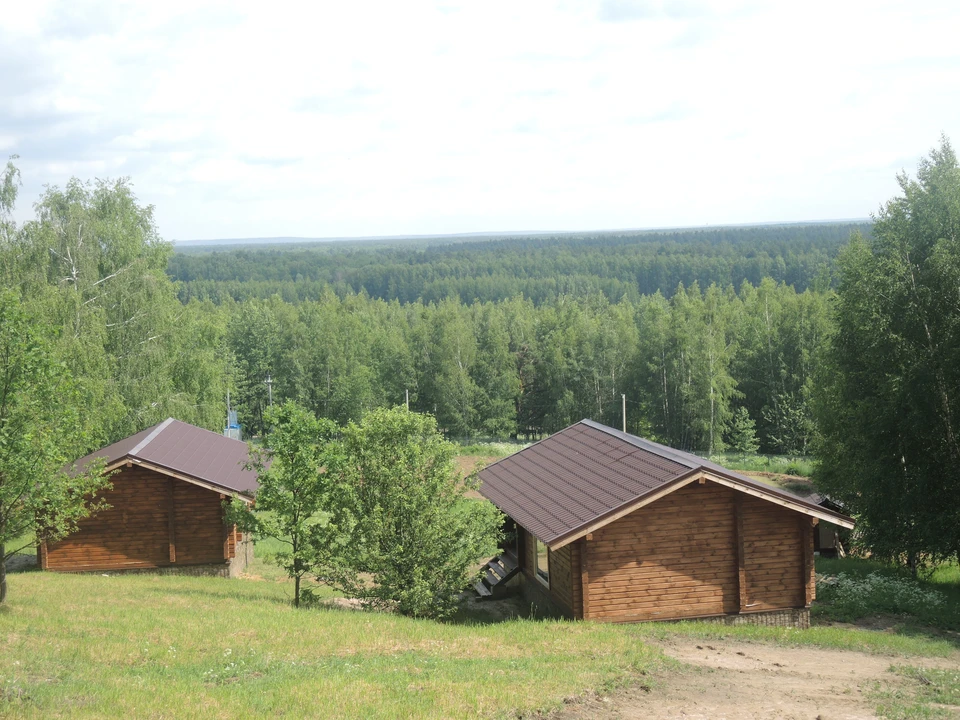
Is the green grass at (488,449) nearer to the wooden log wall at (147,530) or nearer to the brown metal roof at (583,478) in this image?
the brown metal roof at (583,478)

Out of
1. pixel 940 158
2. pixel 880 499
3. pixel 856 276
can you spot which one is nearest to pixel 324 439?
pixel 880 499

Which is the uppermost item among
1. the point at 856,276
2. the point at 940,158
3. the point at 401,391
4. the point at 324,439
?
the point at 940,158

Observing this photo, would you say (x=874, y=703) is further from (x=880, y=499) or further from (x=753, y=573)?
(x=880, y=499)

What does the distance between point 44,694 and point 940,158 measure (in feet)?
83.6

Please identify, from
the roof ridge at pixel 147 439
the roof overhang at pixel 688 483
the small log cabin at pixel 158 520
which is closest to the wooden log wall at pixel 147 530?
the small log cabin at pixel 158 520

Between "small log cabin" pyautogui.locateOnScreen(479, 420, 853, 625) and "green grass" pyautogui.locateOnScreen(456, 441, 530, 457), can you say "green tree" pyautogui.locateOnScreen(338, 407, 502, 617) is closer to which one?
"small log cabin" pyautogui.locateOnScreen(479, 420, 853, 625)

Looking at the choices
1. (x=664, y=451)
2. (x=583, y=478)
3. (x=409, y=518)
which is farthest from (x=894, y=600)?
(x=409, y=518)

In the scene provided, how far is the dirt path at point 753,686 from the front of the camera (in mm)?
11602

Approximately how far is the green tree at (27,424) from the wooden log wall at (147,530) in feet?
20.3

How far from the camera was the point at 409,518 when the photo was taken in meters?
17.8

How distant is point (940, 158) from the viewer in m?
25.1

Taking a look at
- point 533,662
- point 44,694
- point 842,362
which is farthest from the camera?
point 842,362

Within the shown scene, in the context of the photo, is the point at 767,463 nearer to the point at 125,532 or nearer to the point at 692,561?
the point at 692,561

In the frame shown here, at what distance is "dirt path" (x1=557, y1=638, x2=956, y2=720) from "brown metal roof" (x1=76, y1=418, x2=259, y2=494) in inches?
469
